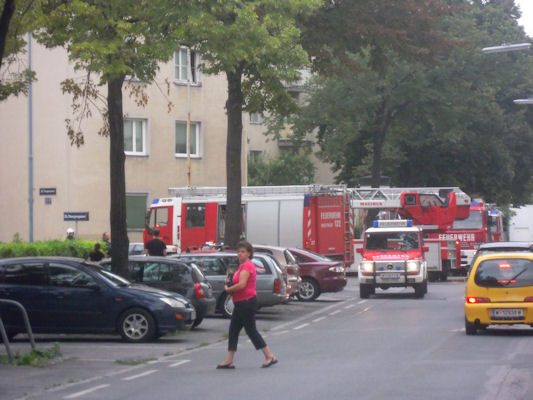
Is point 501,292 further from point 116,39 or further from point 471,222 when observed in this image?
point 471,222

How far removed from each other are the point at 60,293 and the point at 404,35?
13360mm

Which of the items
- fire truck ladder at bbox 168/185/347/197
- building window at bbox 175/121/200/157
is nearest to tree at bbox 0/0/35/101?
fire truck ladder at bbox 168/185/347/197

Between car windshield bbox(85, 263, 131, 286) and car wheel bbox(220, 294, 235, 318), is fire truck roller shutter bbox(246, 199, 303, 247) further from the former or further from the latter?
car windshield bbox(85, 263, 131, 286)

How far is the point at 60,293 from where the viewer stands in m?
17.2

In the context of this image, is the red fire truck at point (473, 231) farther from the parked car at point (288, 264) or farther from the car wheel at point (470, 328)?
the car wheel at point (470, 328)

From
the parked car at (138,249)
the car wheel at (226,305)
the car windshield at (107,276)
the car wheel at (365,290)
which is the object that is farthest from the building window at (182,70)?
the car windshield at (107,276)

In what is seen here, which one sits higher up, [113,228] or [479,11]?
[479,11]

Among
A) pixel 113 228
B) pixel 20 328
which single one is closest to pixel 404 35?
pixel 113 228

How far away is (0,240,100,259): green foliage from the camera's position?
28.2 metres

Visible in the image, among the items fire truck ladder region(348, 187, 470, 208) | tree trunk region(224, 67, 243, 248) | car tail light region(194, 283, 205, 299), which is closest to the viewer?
car tail light region(194, 283, 205, 299)

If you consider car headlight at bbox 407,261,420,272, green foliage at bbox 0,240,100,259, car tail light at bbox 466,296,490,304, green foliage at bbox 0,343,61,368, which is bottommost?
green foliage at bbox 0,343,61,368

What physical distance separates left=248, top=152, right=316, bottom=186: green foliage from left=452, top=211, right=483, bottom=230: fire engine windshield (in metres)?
15.0

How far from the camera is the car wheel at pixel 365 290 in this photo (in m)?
29.9

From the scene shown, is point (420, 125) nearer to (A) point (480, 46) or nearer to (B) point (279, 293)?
(A) point (480, 46)
